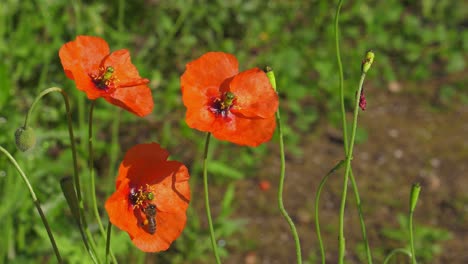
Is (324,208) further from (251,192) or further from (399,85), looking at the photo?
(399,85)

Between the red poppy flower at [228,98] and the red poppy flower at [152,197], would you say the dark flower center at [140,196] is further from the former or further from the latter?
the red poppy flower at [228,98]

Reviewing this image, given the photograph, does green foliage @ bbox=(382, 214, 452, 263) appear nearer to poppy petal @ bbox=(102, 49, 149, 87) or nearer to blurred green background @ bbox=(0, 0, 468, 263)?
A: blurred green background @ bbox=(0, 0, 468, 263)

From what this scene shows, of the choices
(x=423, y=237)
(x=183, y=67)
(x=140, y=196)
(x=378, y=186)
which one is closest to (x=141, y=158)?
(x=140, y=196)

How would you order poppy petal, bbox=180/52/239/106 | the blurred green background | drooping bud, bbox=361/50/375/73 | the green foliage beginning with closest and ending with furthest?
drooping bud, bbox=361/50/375/73 < poppy petal, bbox=180/52/239/106 < the blurred green background < the green foliage

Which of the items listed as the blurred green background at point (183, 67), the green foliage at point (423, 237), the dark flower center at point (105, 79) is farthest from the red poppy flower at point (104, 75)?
the green foliage at point (423, 237)

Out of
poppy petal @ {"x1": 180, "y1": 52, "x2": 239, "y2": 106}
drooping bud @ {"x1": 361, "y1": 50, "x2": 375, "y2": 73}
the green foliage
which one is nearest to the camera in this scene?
drooping bud @ {"x1": 361, "y1": 50, "x2": 375, "y2": 73}

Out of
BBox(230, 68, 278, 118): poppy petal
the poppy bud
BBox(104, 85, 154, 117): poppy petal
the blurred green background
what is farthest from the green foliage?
the poppy bud
